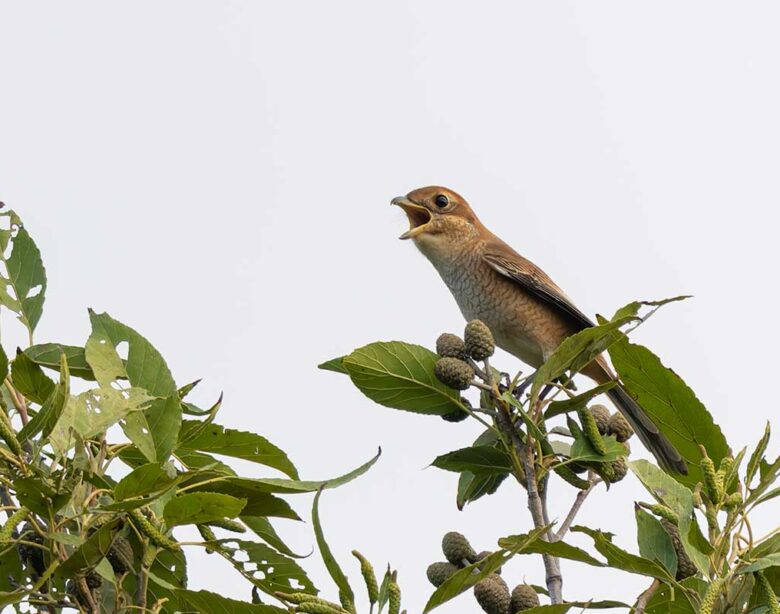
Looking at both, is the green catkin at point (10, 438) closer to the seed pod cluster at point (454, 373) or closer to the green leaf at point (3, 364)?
the green leaf at point (3, 364)

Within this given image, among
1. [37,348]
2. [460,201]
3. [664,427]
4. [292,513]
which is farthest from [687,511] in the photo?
[460,201]

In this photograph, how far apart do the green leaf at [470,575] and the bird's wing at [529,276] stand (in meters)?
3.97

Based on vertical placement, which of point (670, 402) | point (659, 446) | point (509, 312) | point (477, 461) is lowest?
point (477, 461)

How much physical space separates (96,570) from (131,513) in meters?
0.14

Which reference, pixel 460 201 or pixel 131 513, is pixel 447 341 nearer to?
pixel 131 513

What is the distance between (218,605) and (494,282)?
Answer: 4.39 meters

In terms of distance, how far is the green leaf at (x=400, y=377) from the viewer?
11.5ft

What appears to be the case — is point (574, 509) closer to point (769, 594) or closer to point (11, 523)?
point (769, 594)

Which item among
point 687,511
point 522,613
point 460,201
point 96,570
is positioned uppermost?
point 460,201

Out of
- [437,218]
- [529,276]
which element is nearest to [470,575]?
[529,276]

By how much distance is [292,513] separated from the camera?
2.90 metres

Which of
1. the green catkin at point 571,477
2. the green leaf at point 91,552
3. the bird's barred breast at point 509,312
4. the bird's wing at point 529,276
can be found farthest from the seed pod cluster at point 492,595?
the bird's wing at point 529,276

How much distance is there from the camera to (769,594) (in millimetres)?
2611

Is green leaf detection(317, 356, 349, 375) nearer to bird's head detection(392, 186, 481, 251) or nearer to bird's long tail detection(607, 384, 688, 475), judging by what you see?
bird's long tail detection(607, 384, 688, 475)
